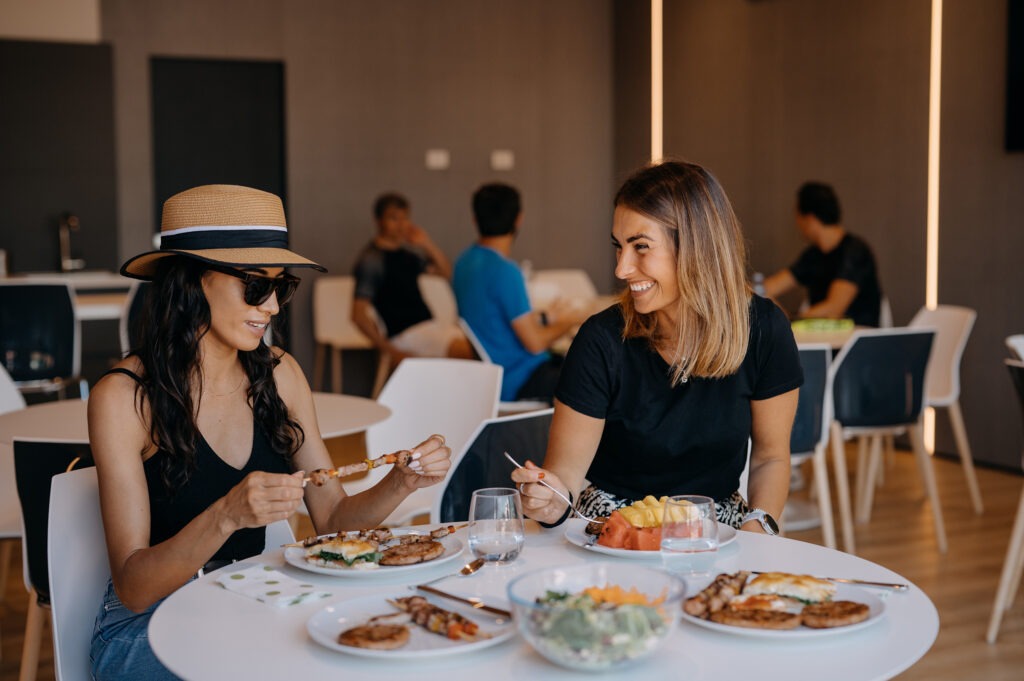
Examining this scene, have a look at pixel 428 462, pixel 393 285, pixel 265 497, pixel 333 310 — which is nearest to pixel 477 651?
pixel 265 497

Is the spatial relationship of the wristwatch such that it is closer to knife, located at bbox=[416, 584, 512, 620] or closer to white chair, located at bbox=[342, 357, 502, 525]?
knife, located at bbox=[416, 584, 512, 620]

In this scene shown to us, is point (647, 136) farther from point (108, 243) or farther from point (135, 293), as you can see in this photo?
point (135, 293)

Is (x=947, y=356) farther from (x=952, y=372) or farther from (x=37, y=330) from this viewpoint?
(x=37, y=330)

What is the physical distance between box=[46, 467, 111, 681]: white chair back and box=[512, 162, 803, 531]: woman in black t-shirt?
876 millimetres

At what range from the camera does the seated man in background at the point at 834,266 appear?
17.9 ft

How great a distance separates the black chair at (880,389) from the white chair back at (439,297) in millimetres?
4132

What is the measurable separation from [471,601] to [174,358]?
78 cm

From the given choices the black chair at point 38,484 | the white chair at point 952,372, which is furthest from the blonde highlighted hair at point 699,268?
the white chair at point 952,372

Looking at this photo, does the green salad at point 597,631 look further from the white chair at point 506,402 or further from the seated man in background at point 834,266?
the seated man in background at point 834,266

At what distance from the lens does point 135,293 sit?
5.05m

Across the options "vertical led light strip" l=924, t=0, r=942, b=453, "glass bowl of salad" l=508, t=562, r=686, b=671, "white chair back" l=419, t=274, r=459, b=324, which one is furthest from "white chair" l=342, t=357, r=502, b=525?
"white chair back" l=419, t=274, r=459, b=324

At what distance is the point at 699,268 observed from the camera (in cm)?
219

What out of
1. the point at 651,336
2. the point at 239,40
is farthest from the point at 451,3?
the point at 651,336

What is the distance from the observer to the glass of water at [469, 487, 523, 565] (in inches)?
63.2
